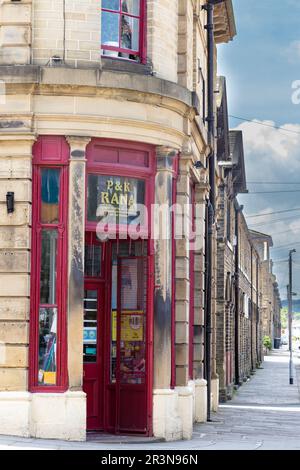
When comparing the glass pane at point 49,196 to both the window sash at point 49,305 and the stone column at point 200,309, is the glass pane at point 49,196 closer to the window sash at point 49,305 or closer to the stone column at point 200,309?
the window sash at point 49,305

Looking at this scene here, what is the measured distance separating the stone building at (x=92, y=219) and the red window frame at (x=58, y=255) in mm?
18

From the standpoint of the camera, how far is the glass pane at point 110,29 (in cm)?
1786

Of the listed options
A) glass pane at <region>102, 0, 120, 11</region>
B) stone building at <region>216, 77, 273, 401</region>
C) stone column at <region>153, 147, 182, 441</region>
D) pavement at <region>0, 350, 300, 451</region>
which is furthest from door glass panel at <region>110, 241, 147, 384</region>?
stone building at <region>216, 77, 273, 401</region>

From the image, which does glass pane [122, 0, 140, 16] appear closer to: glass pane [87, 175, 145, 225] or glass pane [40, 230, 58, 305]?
glass pane [87, 175, 145, 225]

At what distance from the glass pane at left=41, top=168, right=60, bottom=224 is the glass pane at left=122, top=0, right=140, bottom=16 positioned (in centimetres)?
353

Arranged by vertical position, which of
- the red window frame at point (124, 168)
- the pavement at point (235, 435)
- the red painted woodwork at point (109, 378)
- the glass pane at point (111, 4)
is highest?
the glass pane at point (111, 4)

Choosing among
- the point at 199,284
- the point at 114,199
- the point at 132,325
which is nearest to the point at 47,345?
the point at 132,325

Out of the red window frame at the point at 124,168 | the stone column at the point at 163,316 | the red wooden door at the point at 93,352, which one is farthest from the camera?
the red wooden door at the point at 93,352

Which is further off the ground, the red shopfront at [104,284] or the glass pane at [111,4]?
the glass pane at [111,4]

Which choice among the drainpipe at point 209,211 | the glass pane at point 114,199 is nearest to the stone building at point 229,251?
the drainpipe at point 209,211

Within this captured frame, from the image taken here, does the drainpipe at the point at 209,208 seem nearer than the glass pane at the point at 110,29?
No

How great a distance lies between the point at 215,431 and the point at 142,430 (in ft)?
9.73

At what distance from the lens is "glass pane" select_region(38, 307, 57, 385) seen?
1664cm
